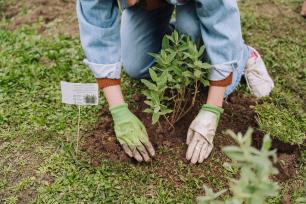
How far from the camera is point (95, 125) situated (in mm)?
2219

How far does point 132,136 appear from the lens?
1965 mm

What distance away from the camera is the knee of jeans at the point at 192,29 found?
81.3 inches

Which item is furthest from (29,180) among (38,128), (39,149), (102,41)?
(102,41)

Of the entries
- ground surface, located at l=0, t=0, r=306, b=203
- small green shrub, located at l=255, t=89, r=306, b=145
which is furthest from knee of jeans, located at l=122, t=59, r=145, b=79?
small green shrub, located at l=255, t=89, r=306, b=145

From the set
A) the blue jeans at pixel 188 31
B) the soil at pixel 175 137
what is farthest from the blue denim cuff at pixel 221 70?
the soil at pixel 175 137

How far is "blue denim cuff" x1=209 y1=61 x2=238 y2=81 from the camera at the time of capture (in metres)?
1.96

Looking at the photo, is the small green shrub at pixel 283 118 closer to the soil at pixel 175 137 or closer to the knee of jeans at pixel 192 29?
the soil at pixel 175 137

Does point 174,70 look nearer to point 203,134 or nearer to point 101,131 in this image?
point 203,134

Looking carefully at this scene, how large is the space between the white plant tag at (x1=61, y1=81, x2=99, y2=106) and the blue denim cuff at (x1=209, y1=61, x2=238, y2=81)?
0.50m

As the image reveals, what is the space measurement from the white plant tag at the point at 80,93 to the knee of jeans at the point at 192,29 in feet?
1.60

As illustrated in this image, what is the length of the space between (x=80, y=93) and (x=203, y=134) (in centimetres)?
55

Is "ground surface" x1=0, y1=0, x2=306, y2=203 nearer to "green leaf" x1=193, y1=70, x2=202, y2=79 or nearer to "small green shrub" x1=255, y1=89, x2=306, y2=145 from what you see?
"small green shrub" x1=255, y1=89, x2=306, y2=145

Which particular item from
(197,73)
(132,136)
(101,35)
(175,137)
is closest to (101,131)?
(132,136)

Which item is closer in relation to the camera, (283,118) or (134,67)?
(283,118)
